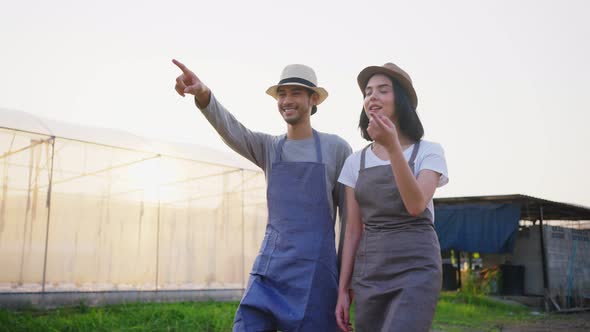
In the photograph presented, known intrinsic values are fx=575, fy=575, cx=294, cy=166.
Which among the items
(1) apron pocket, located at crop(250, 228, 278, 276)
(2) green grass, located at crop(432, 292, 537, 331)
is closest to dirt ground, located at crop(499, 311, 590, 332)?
(2) green grass, located at crop(432, 292, 537, 331)

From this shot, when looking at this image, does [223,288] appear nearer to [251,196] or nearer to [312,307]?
[251,196]

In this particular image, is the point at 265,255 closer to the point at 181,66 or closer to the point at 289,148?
the point at 289,148

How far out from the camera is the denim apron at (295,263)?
2.31 metres

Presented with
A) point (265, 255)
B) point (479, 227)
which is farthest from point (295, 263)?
point (479, 227)

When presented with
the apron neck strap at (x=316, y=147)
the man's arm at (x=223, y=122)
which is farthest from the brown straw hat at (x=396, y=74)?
the man's arm at (x=223, y=122)

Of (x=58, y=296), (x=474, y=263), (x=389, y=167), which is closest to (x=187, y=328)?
(x=58, y=296)

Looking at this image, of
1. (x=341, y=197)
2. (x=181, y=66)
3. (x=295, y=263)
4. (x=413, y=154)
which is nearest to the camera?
(x=413, y=154)

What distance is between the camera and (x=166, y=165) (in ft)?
38.0

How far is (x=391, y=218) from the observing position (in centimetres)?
210

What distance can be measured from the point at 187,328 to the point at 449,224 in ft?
32.5

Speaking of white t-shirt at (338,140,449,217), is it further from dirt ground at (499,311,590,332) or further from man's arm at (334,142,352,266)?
dirt ground at (499,311,590,332)

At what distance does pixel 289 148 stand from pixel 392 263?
0.83m

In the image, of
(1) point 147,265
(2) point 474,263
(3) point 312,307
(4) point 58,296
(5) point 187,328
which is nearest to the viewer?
(3) point 312,307

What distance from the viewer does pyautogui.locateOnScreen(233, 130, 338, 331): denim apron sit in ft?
7.57
